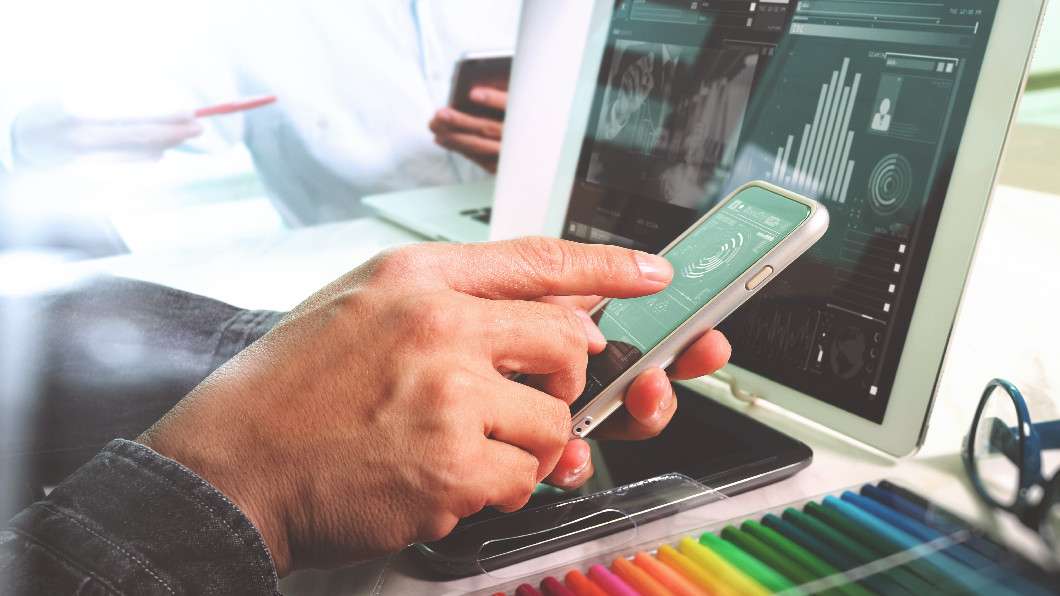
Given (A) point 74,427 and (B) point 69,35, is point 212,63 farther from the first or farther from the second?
(A) point 74,427

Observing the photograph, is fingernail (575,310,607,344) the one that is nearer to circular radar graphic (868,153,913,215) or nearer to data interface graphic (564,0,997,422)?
data interface graphic (564,0,997,422)

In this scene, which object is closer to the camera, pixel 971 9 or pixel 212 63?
pixel 971 9

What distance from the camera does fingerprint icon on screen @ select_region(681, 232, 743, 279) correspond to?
38 centimetres

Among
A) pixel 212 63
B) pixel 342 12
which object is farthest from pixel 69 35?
pixel 342 12

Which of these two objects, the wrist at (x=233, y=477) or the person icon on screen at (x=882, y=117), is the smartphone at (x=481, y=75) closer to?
the person icon on screen at (x=882, y=117)

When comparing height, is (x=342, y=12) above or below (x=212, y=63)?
above

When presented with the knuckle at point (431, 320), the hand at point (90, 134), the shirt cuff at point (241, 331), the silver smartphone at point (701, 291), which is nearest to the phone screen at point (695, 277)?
the silver smartphone at point (701, 291)

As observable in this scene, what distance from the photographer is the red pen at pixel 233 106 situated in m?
1.06

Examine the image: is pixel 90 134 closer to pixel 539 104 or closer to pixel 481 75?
pixel 481 75

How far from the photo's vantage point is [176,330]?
54 centimetres

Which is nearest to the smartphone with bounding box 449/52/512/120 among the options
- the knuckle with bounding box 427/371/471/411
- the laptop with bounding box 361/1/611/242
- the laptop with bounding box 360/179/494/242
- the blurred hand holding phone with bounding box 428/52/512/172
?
the blurred hand holding phone with bounding box 428/52/512/172

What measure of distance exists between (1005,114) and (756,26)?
0.16 m

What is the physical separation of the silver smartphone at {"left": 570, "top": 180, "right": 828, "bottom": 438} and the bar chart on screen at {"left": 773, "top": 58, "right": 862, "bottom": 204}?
A: 0.23 ft

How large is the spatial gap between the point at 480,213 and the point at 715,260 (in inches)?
20.8
